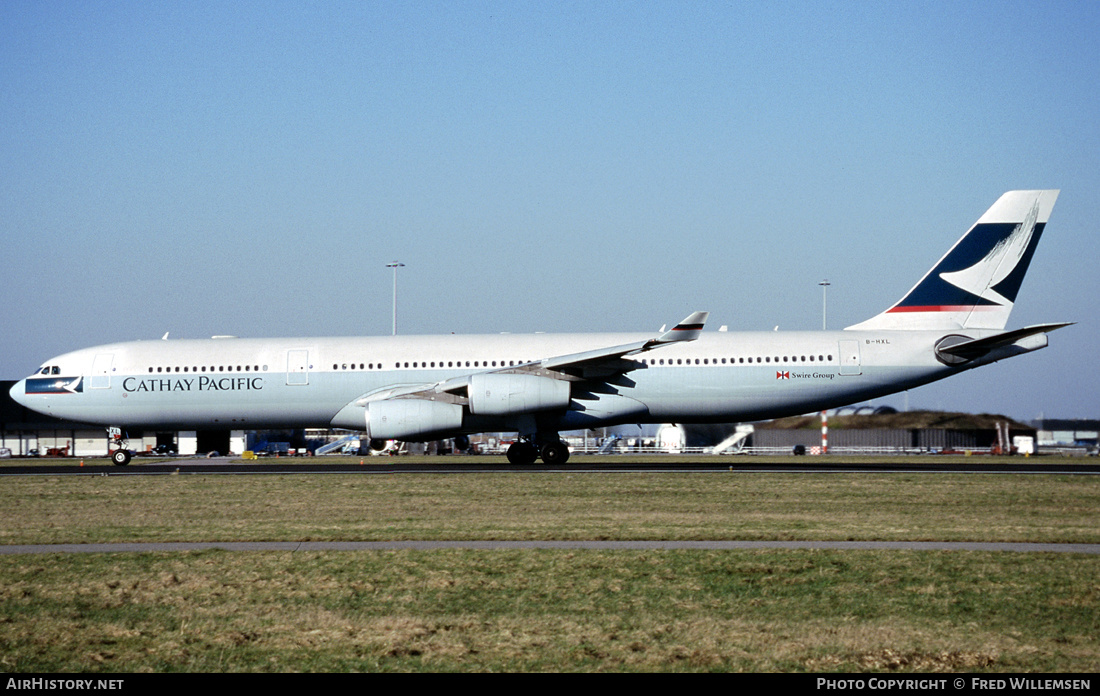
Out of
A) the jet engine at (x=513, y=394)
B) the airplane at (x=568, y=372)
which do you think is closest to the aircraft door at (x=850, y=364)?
the airplane at (x=568, y=372)

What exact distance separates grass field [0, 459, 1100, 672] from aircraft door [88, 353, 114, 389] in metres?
18.5

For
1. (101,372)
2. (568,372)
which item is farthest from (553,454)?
(101,372)

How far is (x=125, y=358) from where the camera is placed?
36969 millimetres

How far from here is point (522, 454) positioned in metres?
34.6

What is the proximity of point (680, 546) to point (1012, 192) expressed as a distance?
26.1 meters

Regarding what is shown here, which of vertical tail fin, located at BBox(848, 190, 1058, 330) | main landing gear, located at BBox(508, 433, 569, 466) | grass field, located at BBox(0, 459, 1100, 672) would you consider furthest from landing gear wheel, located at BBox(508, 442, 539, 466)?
grass field, located at BBox(0, 459, 1100, 672)

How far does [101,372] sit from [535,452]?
15376mm

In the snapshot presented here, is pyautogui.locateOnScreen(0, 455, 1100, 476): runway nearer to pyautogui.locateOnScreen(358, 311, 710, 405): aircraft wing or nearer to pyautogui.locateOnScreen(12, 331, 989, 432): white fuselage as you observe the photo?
pyautogui.locateOnScreen(12, 331, 989, 432): white fuselage

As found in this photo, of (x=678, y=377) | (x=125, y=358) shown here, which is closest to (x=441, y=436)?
(x=678, y=377)

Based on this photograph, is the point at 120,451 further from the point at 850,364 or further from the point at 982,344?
the point at 982,344

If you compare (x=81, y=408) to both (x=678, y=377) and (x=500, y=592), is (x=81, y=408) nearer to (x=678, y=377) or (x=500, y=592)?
(x=678, y=377)

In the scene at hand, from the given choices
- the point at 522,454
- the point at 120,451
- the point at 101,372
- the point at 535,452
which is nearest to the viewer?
the point at 522,454

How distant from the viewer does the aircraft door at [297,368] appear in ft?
116

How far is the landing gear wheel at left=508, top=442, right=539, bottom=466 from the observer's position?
34.5m
